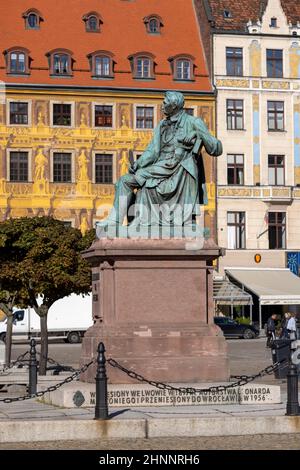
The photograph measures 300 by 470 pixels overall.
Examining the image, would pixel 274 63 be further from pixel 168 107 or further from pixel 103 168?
pixel 168 107

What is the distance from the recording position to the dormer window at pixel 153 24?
5659cm

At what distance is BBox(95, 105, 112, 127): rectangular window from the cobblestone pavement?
41.4 meters

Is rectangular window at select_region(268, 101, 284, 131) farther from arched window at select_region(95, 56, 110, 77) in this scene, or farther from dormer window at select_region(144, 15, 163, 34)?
arched window at select_region(95, 56, 110, 77)

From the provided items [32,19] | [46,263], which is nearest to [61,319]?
[32,19]

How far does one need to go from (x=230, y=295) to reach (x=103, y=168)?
8738 mm

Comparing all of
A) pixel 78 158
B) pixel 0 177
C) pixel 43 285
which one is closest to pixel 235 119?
pixel 78 158

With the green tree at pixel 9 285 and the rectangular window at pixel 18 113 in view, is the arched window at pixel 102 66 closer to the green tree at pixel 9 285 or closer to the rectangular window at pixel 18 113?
the rectangular window at pixel 18 113

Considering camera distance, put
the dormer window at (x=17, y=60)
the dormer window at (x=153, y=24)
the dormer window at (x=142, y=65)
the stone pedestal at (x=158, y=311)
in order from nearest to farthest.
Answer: the stone pedestal at (x=158, y=311), the dormer window at (x=17, y=60), the dormer window at (x=142, y=65), the dormer window at (x=153, y=24)

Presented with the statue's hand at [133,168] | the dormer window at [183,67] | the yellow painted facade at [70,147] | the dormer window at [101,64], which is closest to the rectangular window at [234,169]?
the yellow painted facade at [70,147]

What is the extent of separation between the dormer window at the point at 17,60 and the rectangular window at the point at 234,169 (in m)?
10.8

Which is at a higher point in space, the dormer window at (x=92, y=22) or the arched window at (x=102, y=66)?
the dormer window at (x=92, y=22)

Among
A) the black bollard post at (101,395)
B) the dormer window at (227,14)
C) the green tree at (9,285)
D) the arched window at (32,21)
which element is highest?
the dormer window at (227,14)

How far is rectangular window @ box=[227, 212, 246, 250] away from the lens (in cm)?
5434

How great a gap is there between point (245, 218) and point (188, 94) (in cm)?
666
